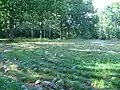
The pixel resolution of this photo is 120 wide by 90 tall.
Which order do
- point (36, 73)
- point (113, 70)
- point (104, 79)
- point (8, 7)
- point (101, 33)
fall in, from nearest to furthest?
1. point (104, 79)
2. point (36, 73)
3. point (113, 70)
4. point (8, 7)
5. point (101, 33)

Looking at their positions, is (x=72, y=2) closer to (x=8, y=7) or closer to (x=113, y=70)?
(x=8, y=7)

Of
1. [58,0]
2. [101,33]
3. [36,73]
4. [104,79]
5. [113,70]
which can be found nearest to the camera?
[104,79]

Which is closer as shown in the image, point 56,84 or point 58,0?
point 56,84

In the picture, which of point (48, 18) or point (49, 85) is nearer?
point (49, 85)

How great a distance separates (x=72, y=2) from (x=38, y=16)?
2379 cm

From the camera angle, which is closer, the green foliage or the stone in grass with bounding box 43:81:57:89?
the stone in grass with bounding box 43:81:57:89

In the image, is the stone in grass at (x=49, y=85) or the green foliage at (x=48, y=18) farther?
the green foliage at (x=48, y=18)

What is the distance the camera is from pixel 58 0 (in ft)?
211

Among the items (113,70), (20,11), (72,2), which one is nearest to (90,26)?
(72,2)

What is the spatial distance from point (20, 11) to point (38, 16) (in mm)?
13700

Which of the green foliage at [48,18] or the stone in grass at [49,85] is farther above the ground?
the green foliage at [48,18]

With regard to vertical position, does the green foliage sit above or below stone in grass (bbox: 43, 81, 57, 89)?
above

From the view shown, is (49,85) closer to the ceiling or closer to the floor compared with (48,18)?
closer to the floor

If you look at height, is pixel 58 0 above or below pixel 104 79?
above
